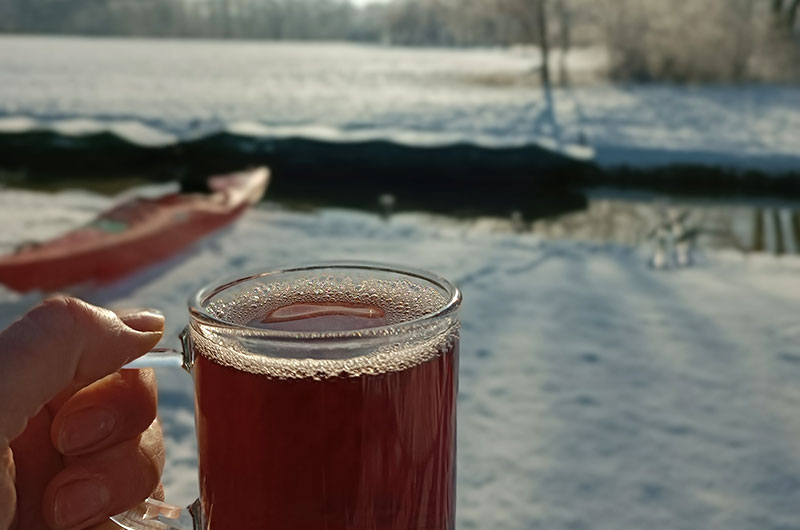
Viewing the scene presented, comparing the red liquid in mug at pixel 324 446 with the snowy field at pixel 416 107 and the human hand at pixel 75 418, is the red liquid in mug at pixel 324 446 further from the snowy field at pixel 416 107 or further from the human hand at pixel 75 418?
the snowy field at pixel 416 107

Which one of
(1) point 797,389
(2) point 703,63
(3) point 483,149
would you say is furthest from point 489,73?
(1) point 797,389

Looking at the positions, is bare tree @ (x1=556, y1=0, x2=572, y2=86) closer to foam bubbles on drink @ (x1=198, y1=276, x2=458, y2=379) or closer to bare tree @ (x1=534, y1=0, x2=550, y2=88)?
bare tree @ (x1=534, y1=0, x2=550, y2=88)

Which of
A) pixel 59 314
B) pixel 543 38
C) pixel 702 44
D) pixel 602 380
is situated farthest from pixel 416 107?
pixel 59 314

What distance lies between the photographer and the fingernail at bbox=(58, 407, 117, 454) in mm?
765

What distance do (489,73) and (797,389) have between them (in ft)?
70.2

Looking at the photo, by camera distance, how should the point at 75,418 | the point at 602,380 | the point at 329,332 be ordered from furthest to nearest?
the point at 602,380 → the point at 75,418 → the point at 329,332

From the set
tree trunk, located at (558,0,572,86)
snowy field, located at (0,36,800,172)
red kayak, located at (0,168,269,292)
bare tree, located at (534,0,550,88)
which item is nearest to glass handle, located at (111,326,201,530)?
red kayak, located at (0,168,269,292)

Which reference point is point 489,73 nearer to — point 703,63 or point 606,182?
point 703,63

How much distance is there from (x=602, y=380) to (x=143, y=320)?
5.30 ft

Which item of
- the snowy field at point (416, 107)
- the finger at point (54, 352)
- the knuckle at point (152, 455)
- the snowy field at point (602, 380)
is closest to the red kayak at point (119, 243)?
the snowy field at point (602, 380)

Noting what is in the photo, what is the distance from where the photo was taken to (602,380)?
2125 millimetres

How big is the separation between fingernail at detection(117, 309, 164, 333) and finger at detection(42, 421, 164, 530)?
0.47 feet

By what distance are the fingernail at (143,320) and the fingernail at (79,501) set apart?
6.5 inches

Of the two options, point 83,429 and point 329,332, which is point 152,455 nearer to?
point 83,429
